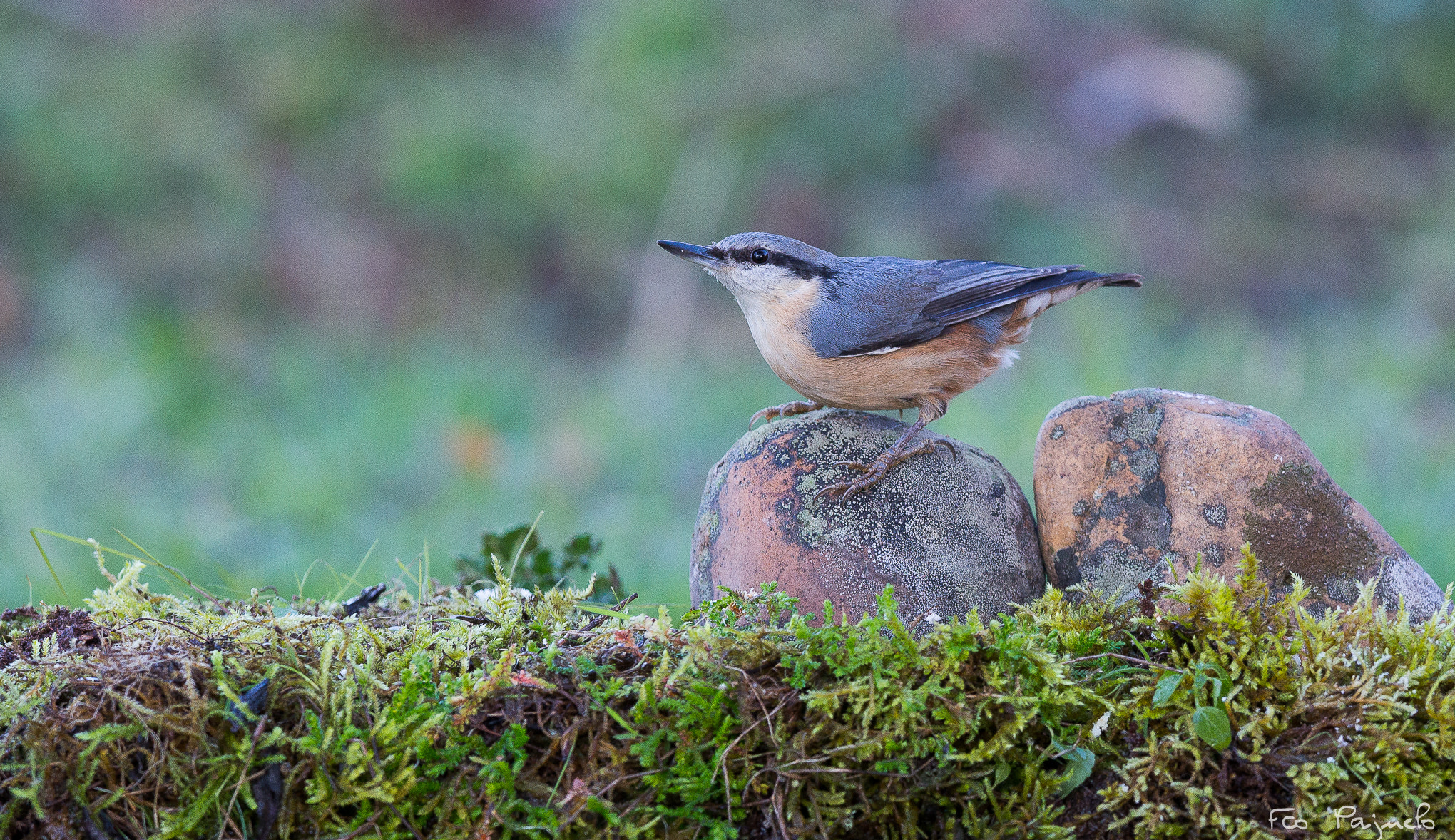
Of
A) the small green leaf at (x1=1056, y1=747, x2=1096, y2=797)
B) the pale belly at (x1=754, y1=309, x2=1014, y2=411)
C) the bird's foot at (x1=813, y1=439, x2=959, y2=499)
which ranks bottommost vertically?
the small green leaf at (x1=1056, y1=747, x2=1096, y2=797)

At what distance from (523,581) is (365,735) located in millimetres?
1410

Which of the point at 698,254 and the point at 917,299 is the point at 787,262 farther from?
the point at 917,299

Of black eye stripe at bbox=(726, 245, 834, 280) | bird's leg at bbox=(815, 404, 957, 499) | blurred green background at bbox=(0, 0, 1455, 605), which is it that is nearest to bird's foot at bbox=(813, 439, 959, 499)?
bird's leg at bbox=(815, 404, 957, 499)

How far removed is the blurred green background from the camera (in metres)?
7.59

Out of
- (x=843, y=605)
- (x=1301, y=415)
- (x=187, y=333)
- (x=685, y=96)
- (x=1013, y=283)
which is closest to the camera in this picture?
(x=843, y=605)

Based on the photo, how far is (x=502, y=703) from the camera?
245cm

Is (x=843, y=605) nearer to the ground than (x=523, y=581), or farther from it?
nearer to the ground

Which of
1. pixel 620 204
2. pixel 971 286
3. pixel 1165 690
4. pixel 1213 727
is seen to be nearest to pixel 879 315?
pixel 971 286

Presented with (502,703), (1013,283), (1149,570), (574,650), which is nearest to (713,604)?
(574,650)

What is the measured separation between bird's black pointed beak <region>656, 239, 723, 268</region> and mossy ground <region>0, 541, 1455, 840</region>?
161cm

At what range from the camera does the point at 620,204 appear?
9602 millimetres

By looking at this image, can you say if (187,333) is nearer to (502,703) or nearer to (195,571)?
(195,571)

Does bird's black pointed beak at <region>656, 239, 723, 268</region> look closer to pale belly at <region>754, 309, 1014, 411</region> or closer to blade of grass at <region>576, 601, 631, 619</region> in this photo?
pale belly at <region>754, 309, 1014, 411</region>

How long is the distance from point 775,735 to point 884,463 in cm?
96
